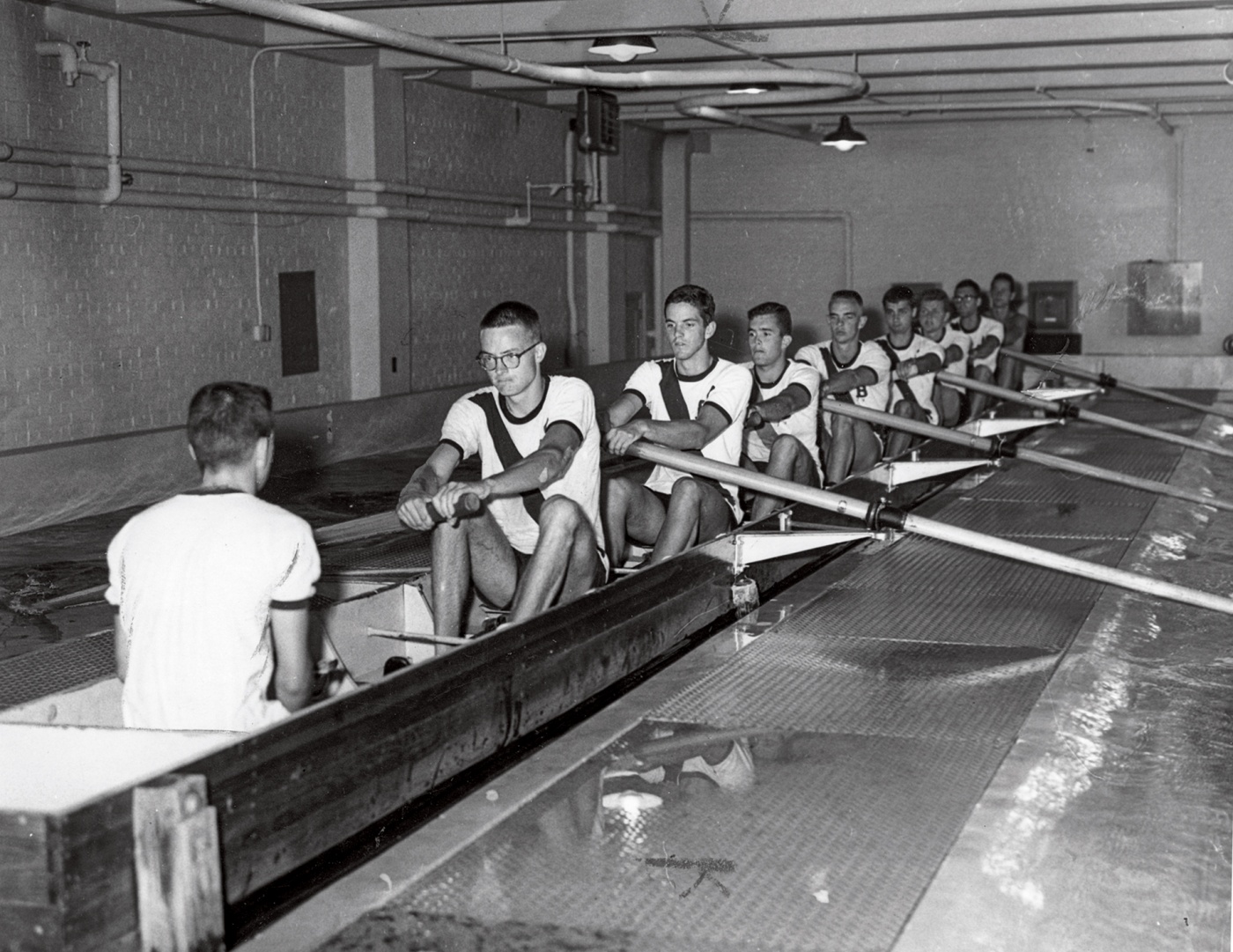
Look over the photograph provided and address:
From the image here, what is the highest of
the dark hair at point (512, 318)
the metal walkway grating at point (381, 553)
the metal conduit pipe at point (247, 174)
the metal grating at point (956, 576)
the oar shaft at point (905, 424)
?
the metal conduit pipe at point (247, 174)

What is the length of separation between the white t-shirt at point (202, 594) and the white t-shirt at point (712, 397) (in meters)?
2.94

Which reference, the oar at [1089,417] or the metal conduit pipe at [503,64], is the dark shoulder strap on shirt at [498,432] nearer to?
the metal conduit pipe at [503,64]

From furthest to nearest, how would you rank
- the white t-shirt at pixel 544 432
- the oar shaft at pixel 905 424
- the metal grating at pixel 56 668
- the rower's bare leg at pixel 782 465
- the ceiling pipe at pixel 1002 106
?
the ceiling pipe at pixel 1002 106, the oar shaft at pixel 905 424, the rower's bare leg at pixel 782 465, the white t-shirt at pixel 544 432, the metal grating at pixel 56 668

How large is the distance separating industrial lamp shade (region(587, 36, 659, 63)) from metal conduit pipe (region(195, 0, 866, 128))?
5.0 inches

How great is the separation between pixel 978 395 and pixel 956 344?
1.81m

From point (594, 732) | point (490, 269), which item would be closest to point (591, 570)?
point (594, 732)

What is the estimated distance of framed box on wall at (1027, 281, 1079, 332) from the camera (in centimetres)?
1627

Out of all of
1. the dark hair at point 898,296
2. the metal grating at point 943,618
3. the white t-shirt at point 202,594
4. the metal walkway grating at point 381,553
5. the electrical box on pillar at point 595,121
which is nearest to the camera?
the white t-shirt at point 202,594

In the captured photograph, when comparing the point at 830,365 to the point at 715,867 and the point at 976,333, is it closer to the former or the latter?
the point at 976,333

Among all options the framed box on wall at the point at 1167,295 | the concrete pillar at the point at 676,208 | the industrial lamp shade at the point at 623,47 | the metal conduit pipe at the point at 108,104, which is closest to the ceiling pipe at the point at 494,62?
the industrial lamp shade at the point at 623,47

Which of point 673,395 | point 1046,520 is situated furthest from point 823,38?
point 673,395

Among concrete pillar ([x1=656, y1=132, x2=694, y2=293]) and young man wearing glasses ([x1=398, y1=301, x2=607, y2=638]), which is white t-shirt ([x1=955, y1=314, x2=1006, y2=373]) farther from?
young man wearing glasses ([x1=398, y1=301, x2=607, y2=638])

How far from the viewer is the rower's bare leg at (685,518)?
538 cm

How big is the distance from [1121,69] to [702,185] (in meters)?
6.27
